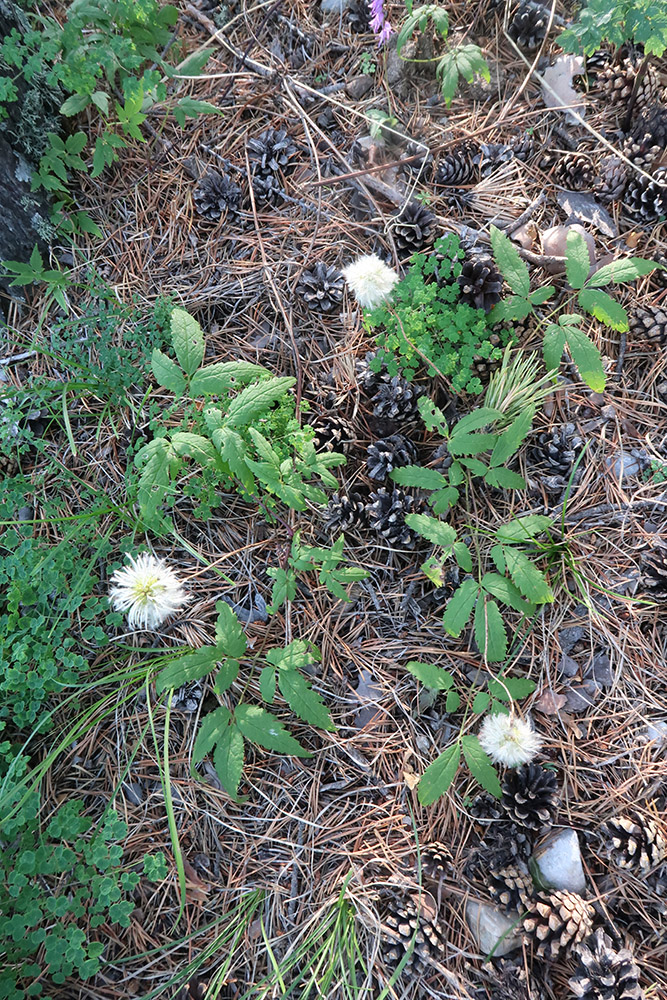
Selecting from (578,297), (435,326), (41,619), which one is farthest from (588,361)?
(41,619)

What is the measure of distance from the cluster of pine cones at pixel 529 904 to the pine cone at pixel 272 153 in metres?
2.52

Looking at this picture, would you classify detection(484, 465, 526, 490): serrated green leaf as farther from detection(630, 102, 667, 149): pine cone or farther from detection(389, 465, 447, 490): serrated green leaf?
detection(630, 102, 667, 149): pine cone

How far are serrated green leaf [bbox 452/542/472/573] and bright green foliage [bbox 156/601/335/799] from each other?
0.57 metres

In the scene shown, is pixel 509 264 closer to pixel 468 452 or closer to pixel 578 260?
pixel 578 260

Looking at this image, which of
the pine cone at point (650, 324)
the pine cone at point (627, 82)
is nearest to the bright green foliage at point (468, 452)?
the pine cone at point (650, 324)

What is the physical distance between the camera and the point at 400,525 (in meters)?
2.09

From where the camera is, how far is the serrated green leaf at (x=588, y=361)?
6.45 ft

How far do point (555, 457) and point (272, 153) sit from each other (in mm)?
1745

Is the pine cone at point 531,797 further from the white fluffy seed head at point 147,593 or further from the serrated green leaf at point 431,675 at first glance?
the white fluffy seed head at point 147,593

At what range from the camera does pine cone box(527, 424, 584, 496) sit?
6.99 feet

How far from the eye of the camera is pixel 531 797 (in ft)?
5.97

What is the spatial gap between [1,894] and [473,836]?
1.52m

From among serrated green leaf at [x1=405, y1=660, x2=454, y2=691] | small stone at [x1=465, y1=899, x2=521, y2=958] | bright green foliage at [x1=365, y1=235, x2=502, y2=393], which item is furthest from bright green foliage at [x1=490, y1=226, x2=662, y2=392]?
small stone at [x1=465, y1=899, x2=521, y2=958]

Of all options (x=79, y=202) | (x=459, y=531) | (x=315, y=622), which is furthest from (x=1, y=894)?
(x=79, y=202)
